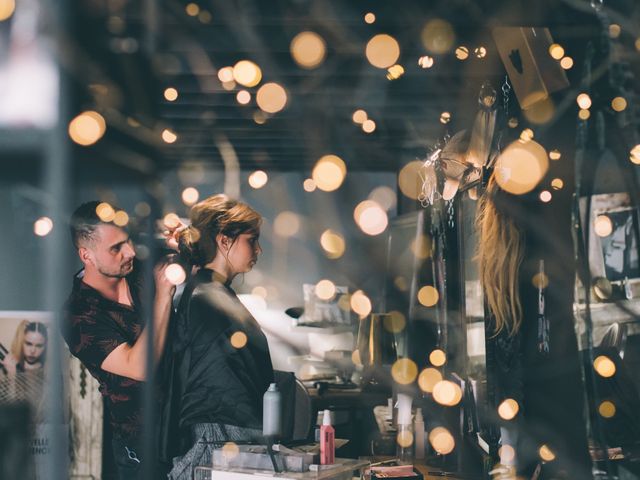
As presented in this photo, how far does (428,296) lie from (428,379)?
45cm

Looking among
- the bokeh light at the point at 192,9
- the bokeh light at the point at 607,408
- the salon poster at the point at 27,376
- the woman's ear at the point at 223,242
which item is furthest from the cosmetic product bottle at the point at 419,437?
the bokeh light at the point at 192,9

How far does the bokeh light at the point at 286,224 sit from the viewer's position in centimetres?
387

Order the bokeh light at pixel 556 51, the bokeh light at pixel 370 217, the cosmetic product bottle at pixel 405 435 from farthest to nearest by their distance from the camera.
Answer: the bokeh light at pixel 370 217 < the cosmetic product bottle at pixel 405 435 < the bokeh light at pixel 556 51

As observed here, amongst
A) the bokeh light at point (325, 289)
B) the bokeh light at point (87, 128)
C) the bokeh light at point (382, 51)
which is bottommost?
the bokeh light at point (325, 289)

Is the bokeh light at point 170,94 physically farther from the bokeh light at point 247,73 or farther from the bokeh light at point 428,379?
the bokeh light at point 428,379

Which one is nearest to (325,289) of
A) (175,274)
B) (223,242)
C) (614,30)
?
(223,242)

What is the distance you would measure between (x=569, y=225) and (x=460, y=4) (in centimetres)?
74

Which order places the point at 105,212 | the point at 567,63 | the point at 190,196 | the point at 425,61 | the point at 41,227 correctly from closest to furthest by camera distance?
1. the point at 567,63
2. the point at 41,227
3. the point at 105,212
4. the point at 425,61
5. the point at 190,196

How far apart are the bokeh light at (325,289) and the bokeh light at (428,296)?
0.77m

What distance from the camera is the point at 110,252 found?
276cm

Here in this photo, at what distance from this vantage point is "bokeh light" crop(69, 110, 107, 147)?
2.34 metres

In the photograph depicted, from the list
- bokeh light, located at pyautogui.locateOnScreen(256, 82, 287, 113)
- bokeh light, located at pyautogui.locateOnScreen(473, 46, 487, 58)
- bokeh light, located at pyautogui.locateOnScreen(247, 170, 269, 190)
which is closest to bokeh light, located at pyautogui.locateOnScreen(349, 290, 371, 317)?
bokeh light, located at pyautogui.locateOnScreen(247, 170, 269, 190)

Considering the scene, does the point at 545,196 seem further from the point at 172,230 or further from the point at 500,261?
the point at 172,230

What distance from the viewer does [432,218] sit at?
327cm
